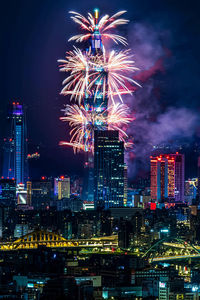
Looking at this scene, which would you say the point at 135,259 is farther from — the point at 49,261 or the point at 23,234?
the point at 23,234

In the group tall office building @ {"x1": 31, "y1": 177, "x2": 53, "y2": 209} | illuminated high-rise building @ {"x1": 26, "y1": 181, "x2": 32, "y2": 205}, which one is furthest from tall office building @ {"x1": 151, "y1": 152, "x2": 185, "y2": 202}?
illuminated high-rise building @ {"x1": 26, "y1": 181, "x2": 32, "y2": 205}

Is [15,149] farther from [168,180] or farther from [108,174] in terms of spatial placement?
[168,180]

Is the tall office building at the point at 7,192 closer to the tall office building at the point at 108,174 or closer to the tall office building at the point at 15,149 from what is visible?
the tall office building at the point at 15,149

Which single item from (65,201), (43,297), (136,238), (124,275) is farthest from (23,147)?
(43,297)

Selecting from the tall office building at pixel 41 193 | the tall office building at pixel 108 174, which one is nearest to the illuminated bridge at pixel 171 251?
the tall office building at pixel 108 174

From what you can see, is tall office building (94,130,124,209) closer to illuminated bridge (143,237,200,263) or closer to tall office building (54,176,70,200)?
tall office building (54,176,70,200)
